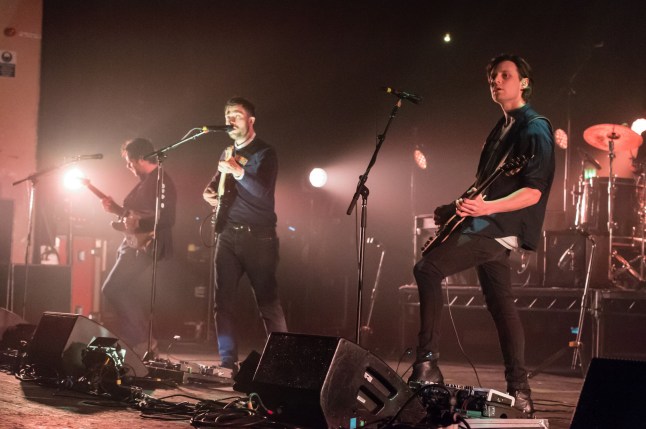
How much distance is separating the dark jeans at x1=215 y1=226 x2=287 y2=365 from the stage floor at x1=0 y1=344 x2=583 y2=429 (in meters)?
0.57

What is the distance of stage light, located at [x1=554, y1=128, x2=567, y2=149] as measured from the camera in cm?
1097

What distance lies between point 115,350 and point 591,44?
8.82m

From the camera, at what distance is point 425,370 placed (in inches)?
173

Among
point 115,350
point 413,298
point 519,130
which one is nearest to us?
point 519,130

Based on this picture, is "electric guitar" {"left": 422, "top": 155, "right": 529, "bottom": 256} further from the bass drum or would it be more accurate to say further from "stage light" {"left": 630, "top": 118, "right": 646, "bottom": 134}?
"stage light" {"left": 630, "top": 118, "right": 646, "bottom": 134}

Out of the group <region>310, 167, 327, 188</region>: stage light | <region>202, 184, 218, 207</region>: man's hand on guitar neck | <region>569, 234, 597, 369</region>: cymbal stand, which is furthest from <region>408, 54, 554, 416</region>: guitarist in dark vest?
<region>310, 167, 327, 188</region>: stage light

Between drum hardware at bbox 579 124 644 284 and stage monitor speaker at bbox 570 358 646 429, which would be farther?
drum hardware at bbox 579 124 644 284

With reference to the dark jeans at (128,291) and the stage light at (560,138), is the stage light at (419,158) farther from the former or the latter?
the dark jeans at (128,291)

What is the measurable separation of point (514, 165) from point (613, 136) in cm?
655

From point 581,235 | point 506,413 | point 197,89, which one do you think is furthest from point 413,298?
point 506,413

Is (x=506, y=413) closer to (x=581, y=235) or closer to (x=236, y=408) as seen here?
(x=236, y=408)

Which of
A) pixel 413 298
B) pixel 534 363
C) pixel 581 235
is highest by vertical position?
pixel 581 235

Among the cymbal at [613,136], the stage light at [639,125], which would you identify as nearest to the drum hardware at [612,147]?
the cymbal at [613,136]

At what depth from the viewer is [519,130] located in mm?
4496
